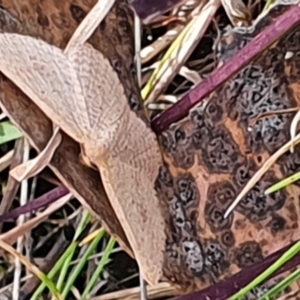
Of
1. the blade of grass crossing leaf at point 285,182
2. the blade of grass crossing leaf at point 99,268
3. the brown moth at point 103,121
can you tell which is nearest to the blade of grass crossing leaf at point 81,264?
the blade of grass crossing leaf at point 99,268

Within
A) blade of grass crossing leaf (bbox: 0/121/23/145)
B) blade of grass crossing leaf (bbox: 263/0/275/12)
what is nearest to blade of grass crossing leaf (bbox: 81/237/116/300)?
blade of grass crossing leaf (bbox: 0/121/23/145)

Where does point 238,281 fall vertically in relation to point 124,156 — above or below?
below

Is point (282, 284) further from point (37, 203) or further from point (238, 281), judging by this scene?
point (37, 203)

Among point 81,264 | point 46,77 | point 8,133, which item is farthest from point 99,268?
point 46,77

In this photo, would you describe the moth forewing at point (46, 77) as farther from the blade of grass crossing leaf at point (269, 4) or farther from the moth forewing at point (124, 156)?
the blade of grass crossing leaf at point (269, 4)

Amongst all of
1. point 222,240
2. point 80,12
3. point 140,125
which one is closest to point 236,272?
point 222,240
